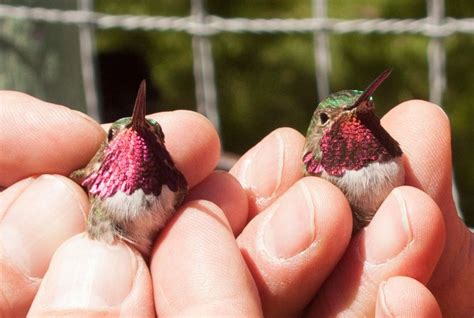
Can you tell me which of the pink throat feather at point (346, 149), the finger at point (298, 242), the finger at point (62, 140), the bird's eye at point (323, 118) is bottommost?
the finger at point (298, 242)

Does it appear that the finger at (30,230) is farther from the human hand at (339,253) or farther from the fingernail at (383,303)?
the fingernail at (383,303)

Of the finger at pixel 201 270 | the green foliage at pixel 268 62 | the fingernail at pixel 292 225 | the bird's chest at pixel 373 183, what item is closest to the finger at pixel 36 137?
the finger at pixel 201 270

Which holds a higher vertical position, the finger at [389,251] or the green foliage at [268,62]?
the finger at [389,251]

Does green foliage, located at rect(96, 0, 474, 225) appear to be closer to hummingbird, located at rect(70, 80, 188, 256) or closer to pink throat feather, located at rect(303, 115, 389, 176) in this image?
pink throat feather, located at rect(303, 115, 389, 176)

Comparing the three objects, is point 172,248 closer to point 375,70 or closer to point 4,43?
point 4,43

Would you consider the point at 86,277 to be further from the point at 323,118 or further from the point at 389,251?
the point at 323,118

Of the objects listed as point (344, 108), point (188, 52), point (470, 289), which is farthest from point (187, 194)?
point (188, 52)

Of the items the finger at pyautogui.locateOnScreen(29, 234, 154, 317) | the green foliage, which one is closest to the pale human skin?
the finger at pyautogui.locateOnScreen(29, 234, 154, 317)
